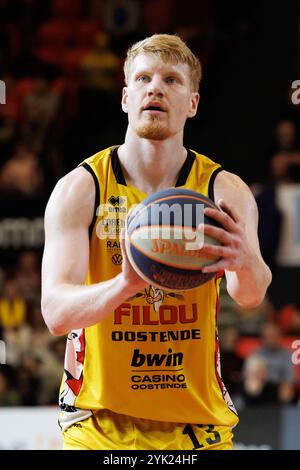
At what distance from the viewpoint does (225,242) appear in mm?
3658

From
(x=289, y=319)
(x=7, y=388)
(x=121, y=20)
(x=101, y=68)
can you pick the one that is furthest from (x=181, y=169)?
(x=121, y=20)

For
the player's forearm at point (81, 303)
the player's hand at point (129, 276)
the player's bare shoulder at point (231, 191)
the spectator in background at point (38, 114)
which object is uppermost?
the spectator in background at point (38, 114)

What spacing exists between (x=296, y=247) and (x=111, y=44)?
4.19 metres

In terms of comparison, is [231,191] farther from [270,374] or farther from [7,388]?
[7,388]

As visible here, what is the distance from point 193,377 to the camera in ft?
14.7

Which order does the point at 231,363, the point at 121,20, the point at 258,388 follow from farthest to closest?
1. the point at 121,20
2. the point at 231,363
3. the point at 258,388

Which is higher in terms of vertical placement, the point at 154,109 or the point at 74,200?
the point at 154,109

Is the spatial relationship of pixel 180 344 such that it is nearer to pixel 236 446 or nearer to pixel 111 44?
pixel 236 446

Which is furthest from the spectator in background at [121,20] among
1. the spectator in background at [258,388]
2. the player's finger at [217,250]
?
the player's finger at [217,250]

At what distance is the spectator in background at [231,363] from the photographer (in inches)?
369

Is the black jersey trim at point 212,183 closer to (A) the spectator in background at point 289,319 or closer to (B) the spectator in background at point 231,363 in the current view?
(B) the spectator in background at point 231,363

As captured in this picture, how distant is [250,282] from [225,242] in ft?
1.81

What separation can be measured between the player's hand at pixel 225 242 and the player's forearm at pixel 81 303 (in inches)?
15.6

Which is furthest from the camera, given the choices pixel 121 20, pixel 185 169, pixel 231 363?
pixel 121 20
